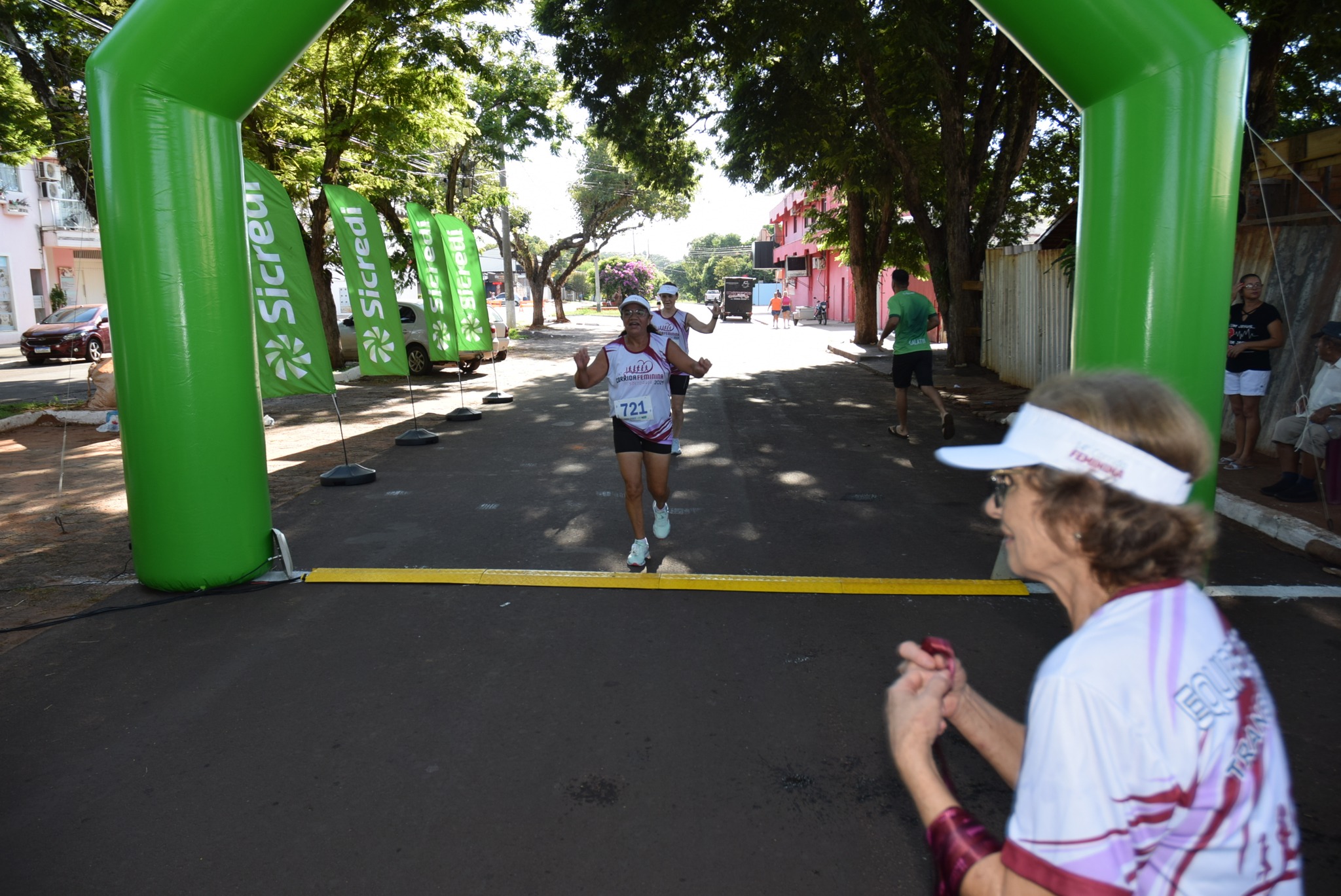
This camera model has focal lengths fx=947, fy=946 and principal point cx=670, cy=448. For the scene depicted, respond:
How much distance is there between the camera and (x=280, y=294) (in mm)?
7059

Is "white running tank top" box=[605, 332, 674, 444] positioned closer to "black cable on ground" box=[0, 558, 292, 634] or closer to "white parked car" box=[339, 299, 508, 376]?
"black cable on ground" box=[0, 558, 292, 634]

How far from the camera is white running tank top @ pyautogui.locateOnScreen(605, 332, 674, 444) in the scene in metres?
6.16

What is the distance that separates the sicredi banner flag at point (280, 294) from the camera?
22.4 feet

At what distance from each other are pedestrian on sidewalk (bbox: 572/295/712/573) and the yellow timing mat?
306 millimetres

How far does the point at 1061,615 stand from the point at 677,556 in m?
2.48

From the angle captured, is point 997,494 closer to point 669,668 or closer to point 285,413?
point 669,668

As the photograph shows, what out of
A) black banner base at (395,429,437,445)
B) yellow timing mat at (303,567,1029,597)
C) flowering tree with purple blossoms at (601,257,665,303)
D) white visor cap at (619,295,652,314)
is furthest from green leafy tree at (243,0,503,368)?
flowering tree with purple blossoms at (601,257,665,303)

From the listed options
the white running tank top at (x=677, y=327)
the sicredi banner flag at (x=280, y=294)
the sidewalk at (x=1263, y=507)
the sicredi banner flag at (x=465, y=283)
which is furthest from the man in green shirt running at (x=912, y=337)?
the sicredi banner flag at (x=280, y=294)

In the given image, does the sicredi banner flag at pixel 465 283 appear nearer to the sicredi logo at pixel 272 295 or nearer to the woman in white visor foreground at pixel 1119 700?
the sicredi logo at pixel 272 295

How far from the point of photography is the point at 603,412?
14.5m

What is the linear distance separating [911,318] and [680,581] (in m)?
5.94

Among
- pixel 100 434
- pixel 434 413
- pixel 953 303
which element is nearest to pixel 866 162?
pixel 953 303

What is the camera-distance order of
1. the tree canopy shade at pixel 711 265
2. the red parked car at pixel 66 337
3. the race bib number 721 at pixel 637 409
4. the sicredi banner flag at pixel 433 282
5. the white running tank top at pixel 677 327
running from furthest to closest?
the tree canopy shade at pixel 711 265
the red parked car at pixel 66 337
the sicredi banner flag at pixel 433 282
the white running tank top at pixel 677 327
the race bib number 721 at pixel 637 409

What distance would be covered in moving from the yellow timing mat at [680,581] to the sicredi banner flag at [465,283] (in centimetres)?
752
